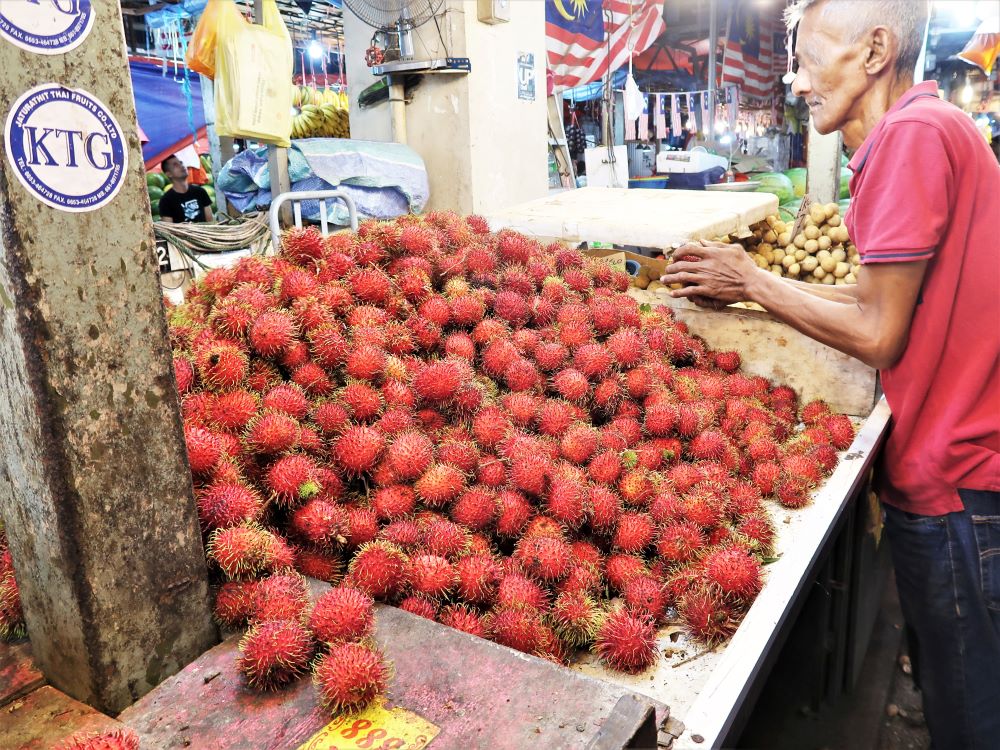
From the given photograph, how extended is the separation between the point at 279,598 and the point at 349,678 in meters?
0.25

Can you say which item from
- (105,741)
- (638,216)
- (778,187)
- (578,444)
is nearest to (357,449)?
(578,444)

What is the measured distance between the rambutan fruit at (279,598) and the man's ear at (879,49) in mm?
1751

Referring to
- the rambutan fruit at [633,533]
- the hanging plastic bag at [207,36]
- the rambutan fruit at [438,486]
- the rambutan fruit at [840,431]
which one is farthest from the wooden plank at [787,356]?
the hanging plastic bag at [207,36]

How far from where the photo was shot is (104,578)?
1.08m

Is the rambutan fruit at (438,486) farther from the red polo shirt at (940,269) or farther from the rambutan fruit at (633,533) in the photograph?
the red polo shirt at (940,269)

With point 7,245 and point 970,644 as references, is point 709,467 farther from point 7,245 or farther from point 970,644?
point 7,245

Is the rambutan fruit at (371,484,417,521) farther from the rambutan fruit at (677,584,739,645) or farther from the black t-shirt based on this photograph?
the black t-shirt

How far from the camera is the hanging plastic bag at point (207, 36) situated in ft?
13.3

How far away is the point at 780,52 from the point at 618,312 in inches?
485

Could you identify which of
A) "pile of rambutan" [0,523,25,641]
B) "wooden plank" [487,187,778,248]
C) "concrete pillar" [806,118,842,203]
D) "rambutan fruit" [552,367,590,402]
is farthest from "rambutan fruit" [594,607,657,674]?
"concrete pillar" [806,118,842,203]

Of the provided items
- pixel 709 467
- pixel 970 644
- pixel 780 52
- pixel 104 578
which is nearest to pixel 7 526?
pixel 104 578

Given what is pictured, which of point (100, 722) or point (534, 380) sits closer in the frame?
point (100, 722)

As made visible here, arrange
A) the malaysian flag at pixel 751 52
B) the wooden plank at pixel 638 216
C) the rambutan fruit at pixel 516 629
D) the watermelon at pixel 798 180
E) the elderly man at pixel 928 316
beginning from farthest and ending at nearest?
the malaysian flag at pixel 751 52 → the watermelon at pixel 798 180 → the wooden plank at pixel 638 216 → the elderly man at pixel 928 316 → the rambutan fruit at pixel 516 629

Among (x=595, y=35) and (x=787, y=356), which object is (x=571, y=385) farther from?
(x=595, y=35)
